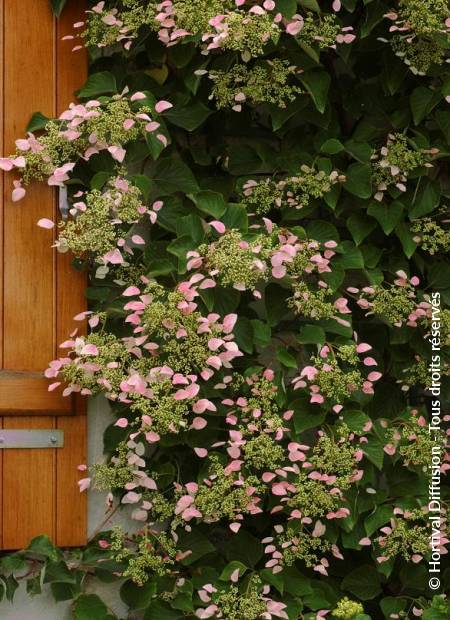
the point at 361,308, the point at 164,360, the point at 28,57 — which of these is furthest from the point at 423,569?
the point at 28,57

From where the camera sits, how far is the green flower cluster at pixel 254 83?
8.62 feet

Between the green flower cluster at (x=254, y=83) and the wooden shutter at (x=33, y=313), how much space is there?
1.36 ft

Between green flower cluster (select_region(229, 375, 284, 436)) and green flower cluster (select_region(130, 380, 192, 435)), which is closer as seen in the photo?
green flower cluster (select_region(130, 380, 192, 435))

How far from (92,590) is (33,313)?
751mm

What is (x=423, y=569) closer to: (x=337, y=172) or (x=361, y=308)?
(x=361, y=308)

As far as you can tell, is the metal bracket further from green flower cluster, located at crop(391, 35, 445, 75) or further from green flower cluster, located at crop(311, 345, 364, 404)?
green flower cluster, located at crop(391, 35, 445, 75)

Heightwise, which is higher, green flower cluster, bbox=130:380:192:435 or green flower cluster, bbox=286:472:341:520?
green flower cluster, bbox=130:380:192:435

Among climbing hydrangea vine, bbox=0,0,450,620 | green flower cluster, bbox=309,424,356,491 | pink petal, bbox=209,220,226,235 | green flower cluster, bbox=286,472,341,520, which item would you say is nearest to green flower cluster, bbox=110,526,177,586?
climbing hydrangea vine, bbox=0,0,450,620

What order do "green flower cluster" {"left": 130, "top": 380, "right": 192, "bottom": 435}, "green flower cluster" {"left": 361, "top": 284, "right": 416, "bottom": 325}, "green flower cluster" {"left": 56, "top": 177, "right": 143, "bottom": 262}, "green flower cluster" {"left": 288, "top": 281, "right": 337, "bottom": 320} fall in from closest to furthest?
"green flower cluster" {"left": 130, "top": 380, "right": 192, "bottom": 435} < "green flower cluster" {"left": 56, "top": 177, "right": 143, "bottom": 262} < "green flower cluster" {"left": 288, "top": 281, "right": 337, "bottom": 320} < "green flower cluster" {"left": 361, "top": 284, "right": 416, "bottom": 325}

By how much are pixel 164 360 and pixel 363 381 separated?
62 cm

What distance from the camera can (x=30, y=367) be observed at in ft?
8.41

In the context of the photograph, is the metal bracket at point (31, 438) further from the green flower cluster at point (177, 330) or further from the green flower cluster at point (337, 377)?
the green flower cluster at point (337, 377)

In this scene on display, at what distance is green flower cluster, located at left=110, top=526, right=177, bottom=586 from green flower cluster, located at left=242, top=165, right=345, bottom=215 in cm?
94

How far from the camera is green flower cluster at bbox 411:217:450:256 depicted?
2814 millimetres
